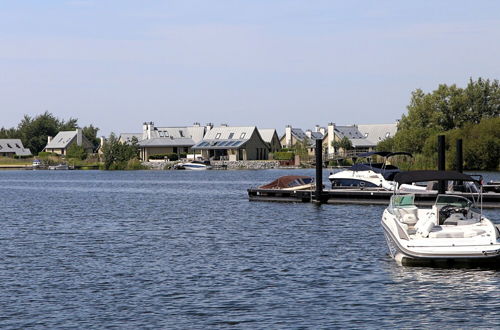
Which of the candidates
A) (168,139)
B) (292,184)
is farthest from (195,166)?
(292,184)

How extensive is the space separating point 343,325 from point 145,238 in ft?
72.3

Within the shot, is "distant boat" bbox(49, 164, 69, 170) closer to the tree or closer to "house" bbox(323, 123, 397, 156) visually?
the tree

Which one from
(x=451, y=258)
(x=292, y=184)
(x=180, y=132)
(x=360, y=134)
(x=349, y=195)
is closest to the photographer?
(x=451, y=258)

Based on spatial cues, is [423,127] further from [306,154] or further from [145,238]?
[145,238]

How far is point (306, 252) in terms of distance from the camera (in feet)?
115

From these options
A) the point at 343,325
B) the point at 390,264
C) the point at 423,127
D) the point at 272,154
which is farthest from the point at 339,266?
the point at 272,154

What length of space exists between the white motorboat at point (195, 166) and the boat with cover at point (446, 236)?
133 metres

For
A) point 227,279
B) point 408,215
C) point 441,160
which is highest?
point 441,160

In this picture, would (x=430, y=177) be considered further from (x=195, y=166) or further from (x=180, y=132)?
(x=180, y=132)

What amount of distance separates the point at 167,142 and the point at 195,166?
19792mm

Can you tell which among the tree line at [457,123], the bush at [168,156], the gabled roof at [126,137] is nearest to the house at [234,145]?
the bush at [168,156]

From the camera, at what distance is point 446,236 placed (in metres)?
28.2

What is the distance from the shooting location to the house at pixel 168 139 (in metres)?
182

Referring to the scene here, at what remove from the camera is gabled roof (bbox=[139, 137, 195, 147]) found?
18062cm
